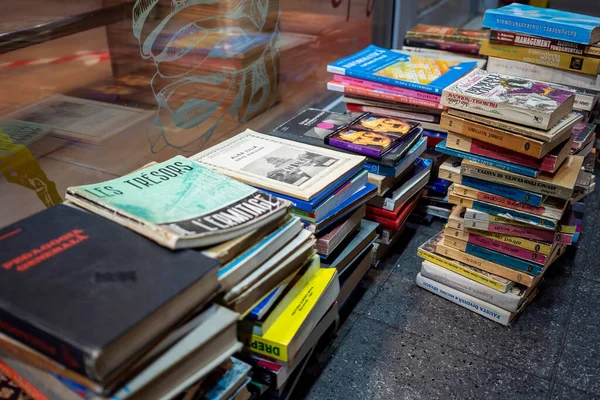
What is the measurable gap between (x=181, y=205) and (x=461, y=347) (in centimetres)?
97

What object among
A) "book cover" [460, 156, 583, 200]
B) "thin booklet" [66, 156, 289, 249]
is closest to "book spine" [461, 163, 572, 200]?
"book cover" [460, 156, 583, 200]

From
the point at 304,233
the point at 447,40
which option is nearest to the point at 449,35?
the point at 447,40

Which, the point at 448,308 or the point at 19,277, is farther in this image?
the point at 448,308

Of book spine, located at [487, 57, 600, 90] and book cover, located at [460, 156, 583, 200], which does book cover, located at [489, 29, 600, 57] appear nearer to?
book spine, located at [487, 57, 600, 90]

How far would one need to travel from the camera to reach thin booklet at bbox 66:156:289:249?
1068 millimetres

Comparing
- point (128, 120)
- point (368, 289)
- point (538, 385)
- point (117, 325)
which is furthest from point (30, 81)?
point (538, 385)

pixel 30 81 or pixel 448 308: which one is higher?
pixel 30 81

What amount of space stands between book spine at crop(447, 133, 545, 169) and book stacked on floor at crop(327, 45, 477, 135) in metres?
0.41

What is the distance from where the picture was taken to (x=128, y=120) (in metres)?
1.61

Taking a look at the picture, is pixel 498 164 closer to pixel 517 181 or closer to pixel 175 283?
pixel 517 181

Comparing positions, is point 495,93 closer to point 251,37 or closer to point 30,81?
point 251,37

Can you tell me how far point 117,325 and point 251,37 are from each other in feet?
5.18

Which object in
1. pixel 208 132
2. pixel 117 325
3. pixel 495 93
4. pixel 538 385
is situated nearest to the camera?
pixel 117 325

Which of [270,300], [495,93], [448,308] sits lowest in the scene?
[448,308]
